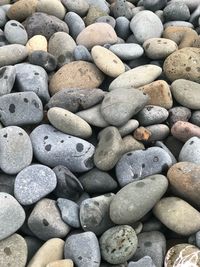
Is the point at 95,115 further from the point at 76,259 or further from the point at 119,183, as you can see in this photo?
the point at 76,259

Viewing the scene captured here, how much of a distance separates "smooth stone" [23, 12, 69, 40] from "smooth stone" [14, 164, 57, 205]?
998mm

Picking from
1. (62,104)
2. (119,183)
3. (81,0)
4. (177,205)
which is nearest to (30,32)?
(81,0)

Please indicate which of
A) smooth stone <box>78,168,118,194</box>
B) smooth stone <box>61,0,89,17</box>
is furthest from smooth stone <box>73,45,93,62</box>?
smooth stone <box>78,168,118,194</box>

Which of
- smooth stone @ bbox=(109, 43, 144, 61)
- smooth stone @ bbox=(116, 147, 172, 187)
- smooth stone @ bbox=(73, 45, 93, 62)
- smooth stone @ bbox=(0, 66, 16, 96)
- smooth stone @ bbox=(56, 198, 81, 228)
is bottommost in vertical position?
smooth stone @ bbox=(56, 198, 81, 228)

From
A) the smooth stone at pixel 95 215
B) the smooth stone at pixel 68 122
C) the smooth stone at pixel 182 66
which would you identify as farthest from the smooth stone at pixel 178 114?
the smooth stone at pixel 95 215

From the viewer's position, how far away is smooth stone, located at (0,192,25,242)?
5.18 feet

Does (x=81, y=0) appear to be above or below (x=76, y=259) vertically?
above

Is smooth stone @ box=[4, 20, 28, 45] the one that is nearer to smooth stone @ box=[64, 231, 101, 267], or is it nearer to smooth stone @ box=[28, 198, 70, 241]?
smooth stone @ box=[28, 198, 70, 241]

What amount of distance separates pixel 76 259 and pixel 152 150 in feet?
1.73

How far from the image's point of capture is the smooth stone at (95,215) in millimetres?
1638

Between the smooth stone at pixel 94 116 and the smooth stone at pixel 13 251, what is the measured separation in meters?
0.58

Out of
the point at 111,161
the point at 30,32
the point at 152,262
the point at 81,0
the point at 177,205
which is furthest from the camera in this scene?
the point at 81,0

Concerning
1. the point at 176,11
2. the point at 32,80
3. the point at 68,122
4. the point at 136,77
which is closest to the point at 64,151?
the point at 68,122

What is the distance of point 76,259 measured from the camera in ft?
5.12
